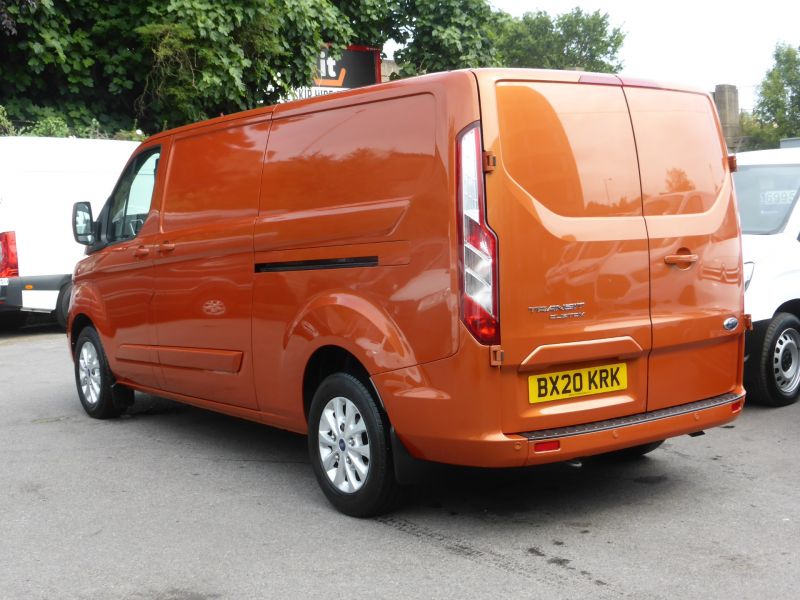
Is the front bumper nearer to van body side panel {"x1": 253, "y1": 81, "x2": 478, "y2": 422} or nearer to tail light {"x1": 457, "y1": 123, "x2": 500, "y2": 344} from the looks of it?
van body side panel {"x1": 253, "y1": 81, "x2": 478, "y2": 422}

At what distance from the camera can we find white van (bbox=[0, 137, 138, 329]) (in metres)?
13.3

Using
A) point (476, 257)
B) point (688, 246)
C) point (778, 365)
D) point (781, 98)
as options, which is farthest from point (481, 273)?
point (781, 98)

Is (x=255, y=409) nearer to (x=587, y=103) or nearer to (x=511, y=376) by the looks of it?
(x=511, y=376)

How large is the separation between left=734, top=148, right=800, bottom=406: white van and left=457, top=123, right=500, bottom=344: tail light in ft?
11.4

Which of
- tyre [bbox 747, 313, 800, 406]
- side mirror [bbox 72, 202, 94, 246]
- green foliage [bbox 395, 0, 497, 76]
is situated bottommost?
tyre [bbox 747, 313, 800, 406]

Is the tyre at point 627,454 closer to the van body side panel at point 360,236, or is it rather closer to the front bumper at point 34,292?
the van body side panel at point 360,236

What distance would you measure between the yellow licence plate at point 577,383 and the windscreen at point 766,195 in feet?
11.8

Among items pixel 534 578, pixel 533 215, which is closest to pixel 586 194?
pixel 533 215

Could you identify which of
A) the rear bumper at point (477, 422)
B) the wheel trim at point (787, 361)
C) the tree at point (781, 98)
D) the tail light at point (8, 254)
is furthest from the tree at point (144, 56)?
the tree at point (781, 98)

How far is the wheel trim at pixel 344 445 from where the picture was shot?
5.09 meters

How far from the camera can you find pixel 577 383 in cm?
469

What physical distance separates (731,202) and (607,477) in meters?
1.62

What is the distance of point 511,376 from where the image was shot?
14.8ft

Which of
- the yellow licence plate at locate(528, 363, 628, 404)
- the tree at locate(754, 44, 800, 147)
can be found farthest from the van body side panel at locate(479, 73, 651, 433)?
the tree at locate(754, 44, 800, 147)
